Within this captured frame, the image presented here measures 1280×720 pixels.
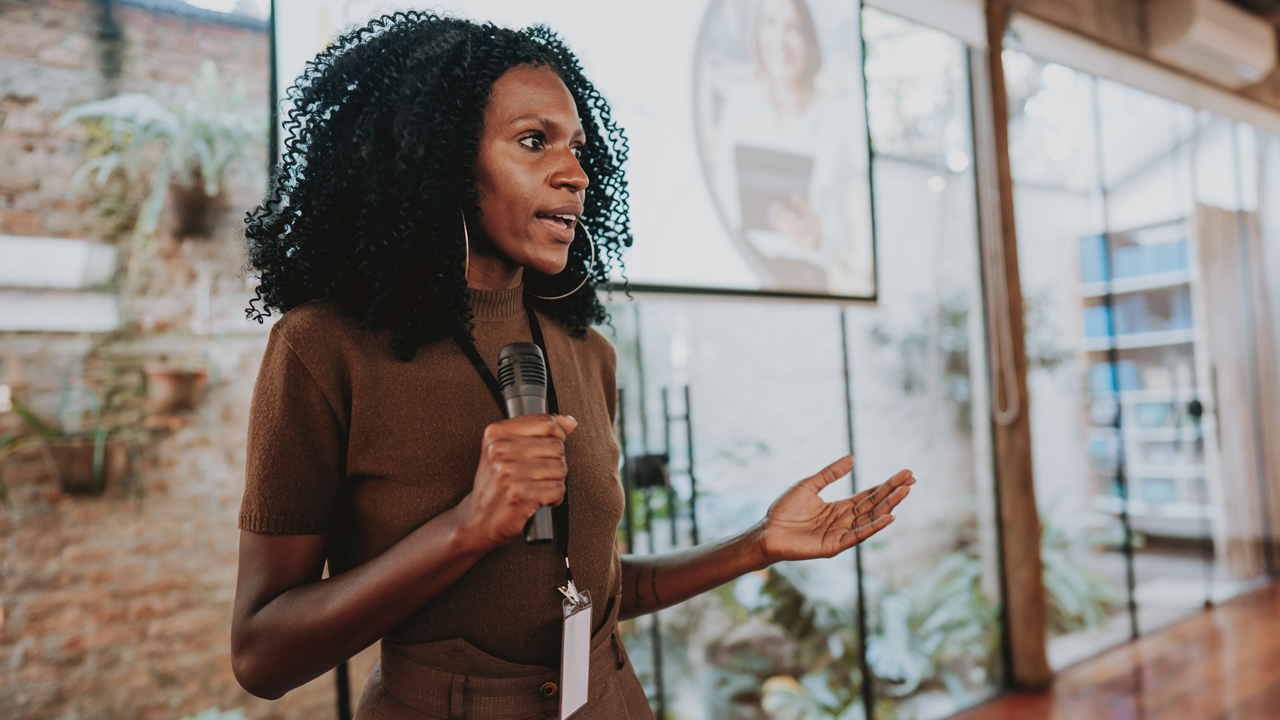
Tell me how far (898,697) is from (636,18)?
8.33 ft

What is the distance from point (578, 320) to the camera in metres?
1.20

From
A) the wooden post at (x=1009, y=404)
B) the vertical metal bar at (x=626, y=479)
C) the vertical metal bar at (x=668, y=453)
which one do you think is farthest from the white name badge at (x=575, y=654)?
the wooden post at (x=1009, y=404)

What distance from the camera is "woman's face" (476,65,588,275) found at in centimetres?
94

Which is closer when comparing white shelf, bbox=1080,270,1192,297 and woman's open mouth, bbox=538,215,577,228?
woman's open mouth, bbox=538,215,577,228

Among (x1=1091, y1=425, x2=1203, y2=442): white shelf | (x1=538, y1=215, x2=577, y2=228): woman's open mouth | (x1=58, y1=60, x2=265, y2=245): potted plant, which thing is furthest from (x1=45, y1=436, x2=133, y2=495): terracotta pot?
(x1=1091, y1=425, x2=1203, y2=442): white shelf

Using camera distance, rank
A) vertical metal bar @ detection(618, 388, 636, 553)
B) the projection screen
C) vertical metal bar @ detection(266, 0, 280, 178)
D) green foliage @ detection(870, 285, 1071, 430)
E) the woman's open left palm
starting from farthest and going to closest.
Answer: green foliage @ detection(870, 285, 1071, 430) < vertical metal bar @ detection(618, 388, 636, 553) < the projection screen < vertical metal bar @ detection(266, 0, 280, 178) < the woman's open left palm

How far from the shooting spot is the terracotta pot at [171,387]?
5.55 feet

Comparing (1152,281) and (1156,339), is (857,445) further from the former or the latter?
(1152,281)

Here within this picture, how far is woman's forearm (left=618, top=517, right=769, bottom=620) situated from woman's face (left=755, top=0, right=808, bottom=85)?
177cm

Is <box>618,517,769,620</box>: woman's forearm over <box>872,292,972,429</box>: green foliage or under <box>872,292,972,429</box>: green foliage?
under

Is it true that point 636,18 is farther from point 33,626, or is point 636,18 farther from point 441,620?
point 33,626

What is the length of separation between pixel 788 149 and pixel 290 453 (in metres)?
2.00

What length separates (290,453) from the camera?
766 mm

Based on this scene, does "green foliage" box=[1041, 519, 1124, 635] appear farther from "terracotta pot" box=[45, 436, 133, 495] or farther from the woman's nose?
"terracotta pot" box=[45, 436, 133, 495]
